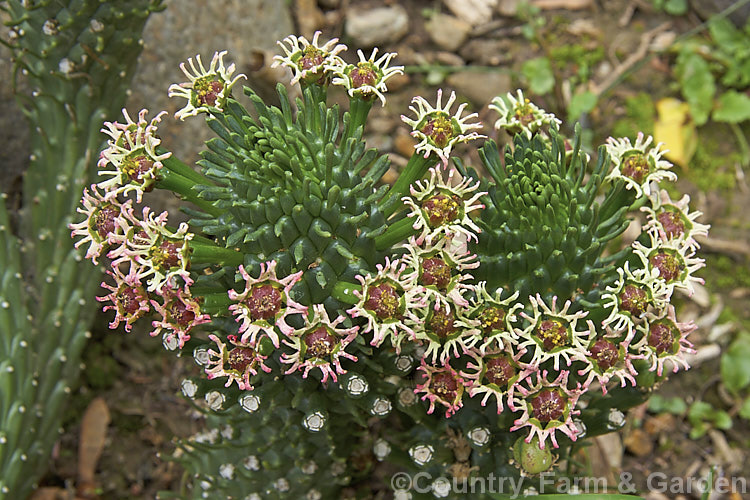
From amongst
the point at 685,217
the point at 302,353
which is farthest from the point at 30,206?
the point at 685,217

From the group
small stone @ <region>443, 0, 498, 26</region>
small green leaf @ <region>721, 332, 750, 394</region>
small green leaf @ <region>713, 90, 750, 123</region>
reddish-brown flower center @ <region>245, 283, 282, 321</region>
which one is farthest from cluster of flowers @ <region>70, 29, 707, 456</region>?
small stone @ <region>443, 0, 498, 26</region>

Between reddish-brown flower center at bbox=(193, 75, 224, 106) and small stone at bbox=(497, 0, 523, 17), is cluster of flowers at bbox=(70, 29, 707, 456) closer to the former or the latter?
reddish-brown flower center at bbox=(193, 75, 224, 106)

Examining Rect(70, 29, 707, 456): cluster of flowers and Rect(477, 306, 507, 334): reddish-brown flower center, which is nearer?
Rect(70, 29, 707, 456): cluster of flowers

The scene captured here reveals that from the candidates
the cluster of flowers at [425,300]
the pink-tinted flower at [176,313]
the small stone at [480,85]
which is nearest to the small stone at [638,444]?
the cluster of flowers at [425,300]

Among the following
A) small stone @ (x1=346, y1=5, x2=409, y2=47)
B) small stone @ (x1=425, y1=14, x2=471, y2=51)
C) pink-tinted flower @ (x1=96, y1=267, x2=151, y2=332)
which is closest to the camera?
pink-tinted flower @ (x1=96, y1=267, x2=151, y2=332)

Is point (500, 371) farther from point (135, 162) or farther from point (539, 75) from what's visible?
point (539, 75)

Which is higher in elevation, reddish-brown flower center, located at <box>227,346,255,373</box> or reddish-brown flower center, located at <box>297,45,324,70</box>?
reddish-brown flower center, located at <box>297,45,324,70</box>
